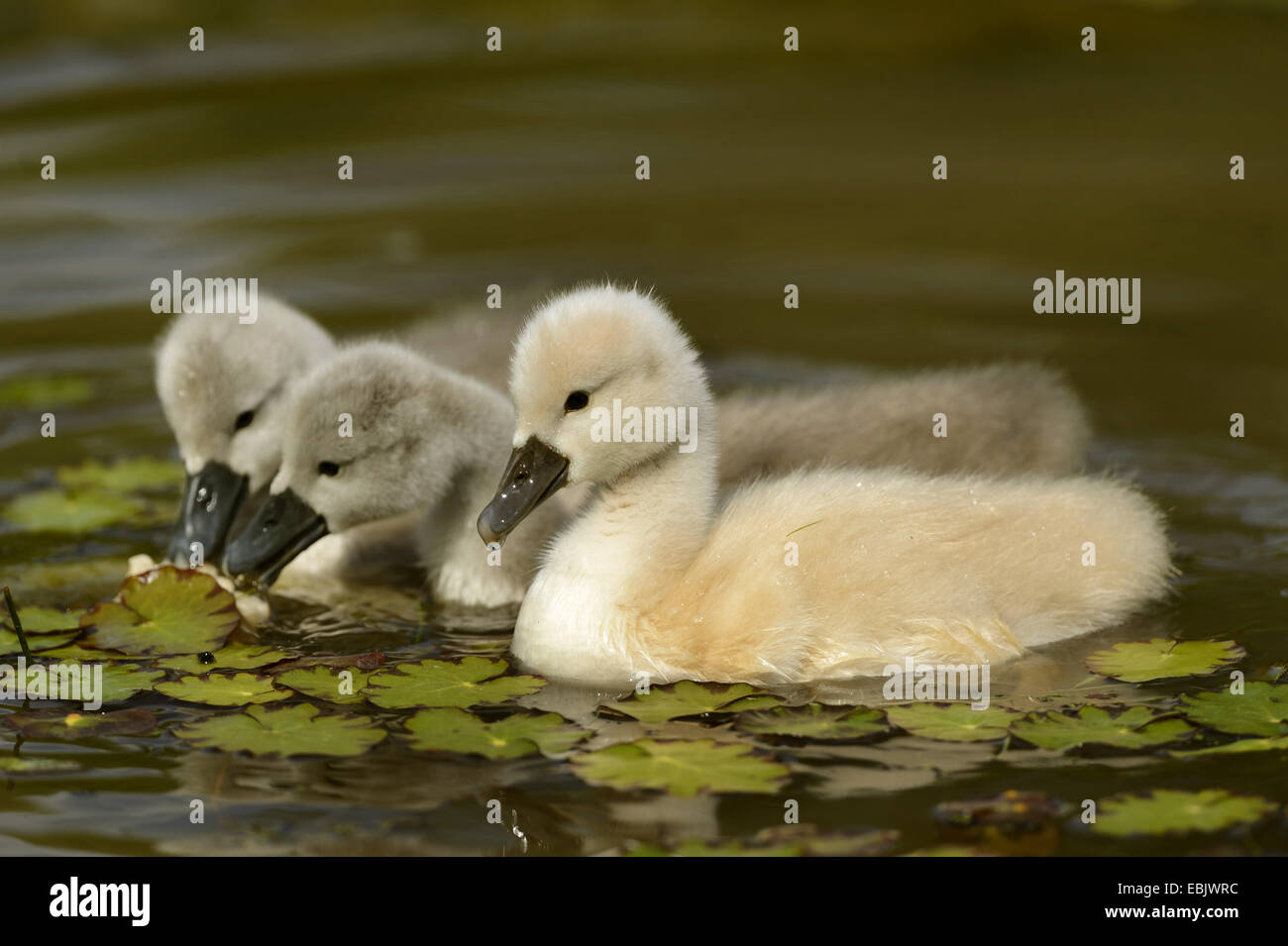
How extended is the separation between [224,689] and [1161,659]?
245 cm

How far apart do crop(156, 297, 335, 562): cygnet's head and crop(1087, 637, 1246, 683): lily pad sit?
8.78 ft

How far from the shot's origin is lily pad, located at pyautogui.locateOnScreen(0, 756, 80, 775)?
450 centimetres

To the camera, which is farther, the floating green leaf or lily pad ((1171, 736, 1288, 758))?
the floating green leaf

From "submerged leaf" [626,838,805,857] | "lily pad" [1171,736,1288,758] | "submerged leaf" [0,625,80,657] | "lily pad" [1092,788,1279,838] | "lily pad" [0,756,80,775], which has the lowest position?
"submerged leaf" [626,838,805,857]

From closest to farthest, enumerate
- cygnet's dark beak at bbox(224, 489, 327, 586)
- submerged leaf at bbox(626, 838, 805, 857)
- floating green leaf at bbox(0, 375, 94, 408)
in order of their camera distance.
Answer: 1. submerged leaf at bbox(626, 838, 805, 857)
2. cygnet's dark beak at bbox(224, 489, 327, 586)
3. floating green leaf at bbox(0, 375, 94, 408)

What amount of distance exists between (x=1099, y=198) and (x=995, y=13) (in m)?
2.27

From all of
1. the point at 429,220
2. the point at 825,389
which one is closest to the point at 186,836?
the point at 825,389

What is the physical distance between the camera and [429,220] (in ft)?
31.8

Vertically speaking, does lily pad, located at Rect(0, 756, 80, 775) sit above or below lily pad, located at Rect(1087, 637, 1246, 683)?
below

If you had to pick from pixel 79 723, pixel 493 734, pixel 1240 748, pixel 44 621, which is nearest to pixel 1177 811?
pixel 1240 748

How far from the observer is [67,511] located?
657 centimetres

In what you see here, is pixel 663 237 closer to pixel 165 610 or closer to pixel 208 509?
pixel 208 509

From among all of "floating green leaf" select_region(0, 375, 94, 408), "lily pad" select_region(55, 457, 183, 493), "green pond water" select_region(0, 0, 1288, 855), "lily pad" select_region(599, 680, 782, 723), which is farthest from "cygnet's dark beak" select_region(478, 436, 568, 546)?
"floating green leaf" select_region(0, 375, 94, 408)

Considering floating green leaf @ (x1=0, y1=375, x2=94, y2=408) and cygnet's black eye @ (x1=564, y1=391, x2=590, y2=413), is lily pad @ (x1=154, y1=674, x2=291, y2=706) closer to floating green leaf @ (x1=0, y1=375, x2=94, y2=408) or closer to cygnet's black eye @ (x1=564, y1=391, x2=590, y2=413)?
cygnet's black eye @ (x1=564, y1=391, x2=590, y2=413)
